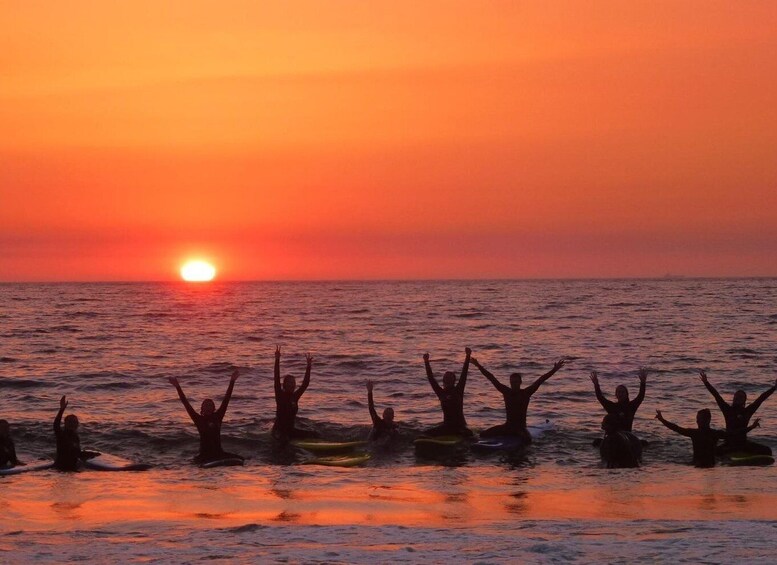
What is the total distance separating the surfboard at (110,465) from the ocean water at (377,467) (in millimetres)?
620

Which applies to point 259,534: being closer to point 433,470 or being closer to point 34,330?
point 433,470

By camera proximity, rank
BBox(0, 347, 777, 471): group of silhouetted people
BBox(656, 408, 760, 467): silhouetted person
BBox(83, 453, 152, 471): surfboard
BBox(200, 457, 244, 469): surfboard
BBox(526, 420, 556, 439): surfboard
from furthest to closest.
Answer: BBox(526, 420, 556, 439): surfboard
BBox(200, 457, 244, 469): surfboard
BBox(656, 408, 760, 467): silhouetted person
BBox(0, 347, 777, 471): group of silhouetted people
BBox(83, 453, 152, 471): surfboard

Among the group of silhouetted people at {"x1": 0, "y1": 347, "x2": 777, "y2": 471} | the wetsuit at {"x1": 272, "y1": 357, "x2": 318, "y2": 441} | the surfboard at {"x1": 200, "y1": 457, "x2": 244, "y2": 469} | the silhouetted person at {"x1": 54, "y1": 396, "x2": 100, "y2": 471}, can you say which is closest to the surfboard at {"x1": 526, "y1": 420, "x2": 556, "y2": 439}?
the group of silhouetted people at {"x1": 0, "y1": 347, "x2": 777, "y2": 471}

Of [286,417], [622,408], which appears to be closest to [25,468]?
[286,417]

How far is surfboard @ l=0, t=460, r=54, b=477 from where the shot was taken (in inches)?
677

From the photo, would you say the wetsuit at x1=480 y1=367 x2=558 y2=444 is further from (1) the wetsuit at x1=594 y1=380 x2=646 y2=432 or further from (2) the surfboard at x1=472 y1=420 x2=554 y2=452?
(1) the wetsuit at x1=594 y1=380 x2=646 y2=432

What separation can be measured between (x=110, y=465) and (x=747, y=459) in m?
11.9

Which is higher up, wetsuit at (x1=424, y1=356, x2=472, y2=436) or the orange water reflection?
wetsuit at (x1=424, y1=356, x2=472, y2=436)

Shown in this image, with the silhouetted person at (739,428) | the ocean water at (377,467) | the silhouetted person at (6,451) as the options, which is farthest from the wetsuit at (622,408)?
the silhouetted person at (6,451)

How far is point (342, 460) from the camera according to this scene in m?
18.8

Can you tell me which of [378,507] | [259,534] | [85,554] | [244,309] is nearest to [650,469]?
[378,507]

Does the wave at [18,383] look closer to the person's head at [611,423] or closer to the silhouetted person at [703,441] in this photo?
the person's head at [611,423]

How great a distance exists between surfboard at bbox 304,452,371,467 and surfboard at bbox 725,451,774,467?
6.97 metres

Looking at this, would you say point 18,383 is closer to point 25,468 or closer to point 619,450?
point 25,468
